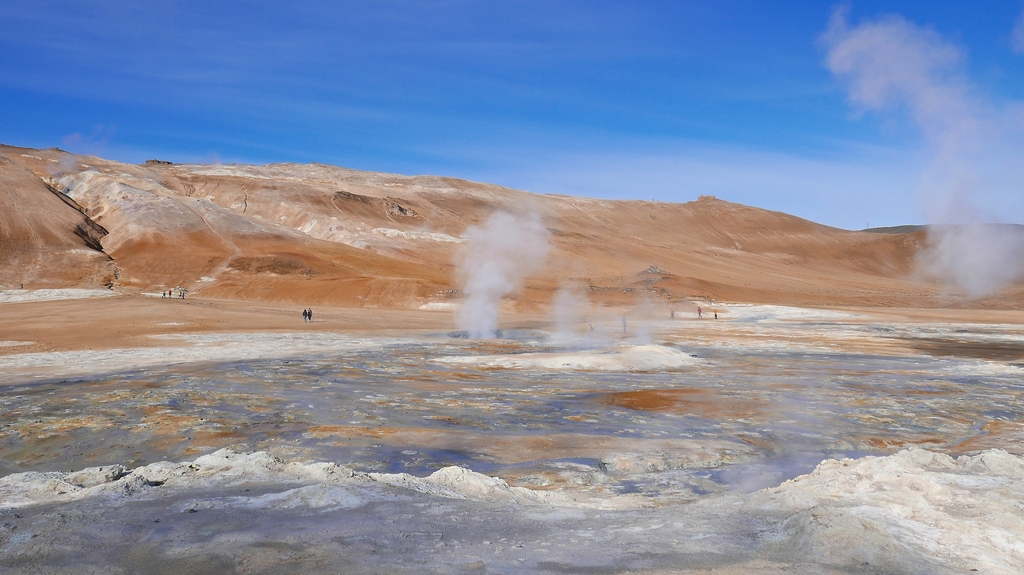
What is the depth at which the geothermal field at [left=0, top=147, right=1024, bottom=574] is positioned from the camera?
23.1ft

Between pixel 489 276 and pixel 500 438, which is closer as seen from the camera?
pixel 500 438

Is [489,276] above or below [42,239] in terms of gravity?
below

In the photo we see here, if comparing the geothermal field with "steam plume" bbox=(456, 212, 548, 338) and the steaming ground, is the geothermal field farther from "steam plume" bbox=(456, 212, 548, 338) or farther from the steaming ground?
"steam plume" bbox=(456, 212, 548, 338)

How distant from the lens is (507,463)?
40.9ft

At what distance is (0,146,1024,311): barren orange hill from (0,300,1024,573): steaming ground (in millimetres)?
41326

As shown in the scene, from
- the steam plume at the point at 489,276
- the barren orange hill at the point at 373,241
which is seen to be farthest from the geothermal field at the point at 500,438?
the barren orange hill at the point at 373,241

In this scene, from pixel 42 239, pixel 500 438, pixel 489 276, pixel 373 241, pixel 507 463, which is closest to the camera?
pixel 507 463

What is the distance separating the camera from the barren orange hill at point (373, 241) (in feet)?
244

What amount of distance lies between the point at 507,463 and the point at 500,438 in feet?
6.17

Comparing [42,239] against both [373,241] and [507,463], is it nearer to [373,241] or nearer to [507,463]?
[373,241]

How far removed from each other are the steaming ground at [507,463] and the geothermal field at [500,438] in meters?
0.05

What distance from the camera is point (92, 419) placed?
1536 centimetres

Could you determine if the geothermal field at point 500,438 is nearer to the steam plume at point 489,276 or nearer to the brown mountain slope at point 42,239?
the steam plume at point 489,276

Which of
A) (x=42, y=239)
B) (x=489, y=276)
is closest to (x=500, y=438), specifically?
(x=489, y=276)
